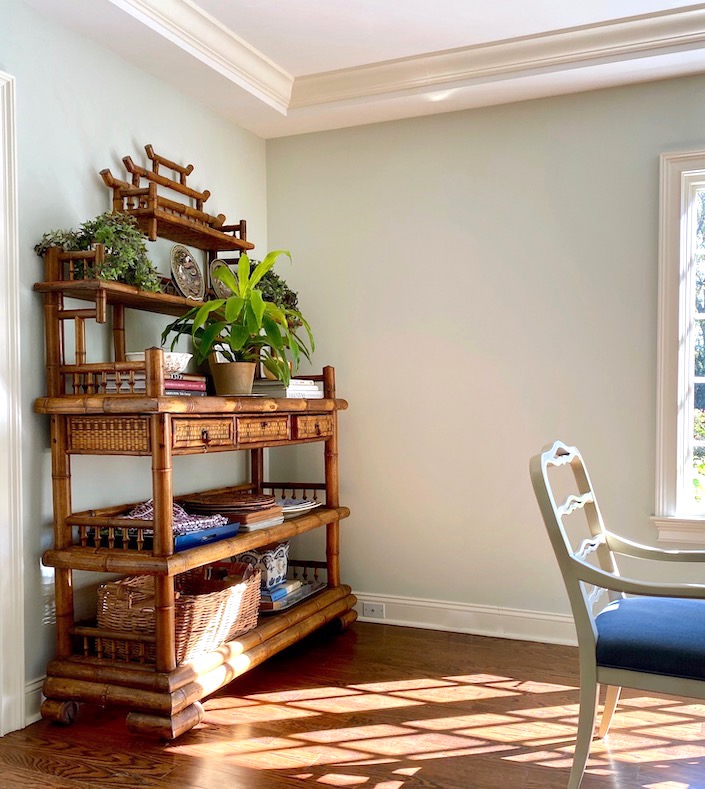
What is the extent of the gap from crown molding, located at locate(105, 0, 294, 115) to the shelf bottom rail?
6.96 ft

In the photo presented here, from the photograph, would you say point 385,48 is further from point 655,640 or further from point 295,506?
point 655,640

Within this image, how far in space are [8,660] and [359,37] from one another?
2563 mm

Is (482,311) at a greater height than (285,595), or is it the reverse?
(482,311)

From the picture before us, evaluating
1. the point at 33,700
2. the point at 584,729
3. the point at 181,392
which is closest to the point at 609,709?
the point at 584,729

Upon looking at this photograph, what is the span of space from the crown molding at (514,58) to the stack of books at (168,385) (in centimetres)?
156

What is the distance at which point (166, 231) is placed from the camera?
10.1 feet

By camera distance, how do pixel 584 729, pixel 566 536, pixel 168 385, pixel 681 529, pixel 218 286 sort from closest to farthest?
pixel 584 729
pixel 566 536
pixel 168 385
pixel 681 529
pixel 218 286

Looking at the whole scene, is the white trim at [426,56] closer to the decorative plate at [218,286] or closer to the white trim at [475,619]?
the decorative plate at [218,286]

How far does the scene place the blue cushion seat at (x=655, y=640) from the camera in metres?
1.88

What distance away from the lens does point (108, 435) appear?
2.49 metres

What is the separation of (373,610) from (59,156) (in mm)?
2356

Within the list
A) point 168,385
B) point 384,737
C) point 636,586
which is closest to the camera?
point 636,586

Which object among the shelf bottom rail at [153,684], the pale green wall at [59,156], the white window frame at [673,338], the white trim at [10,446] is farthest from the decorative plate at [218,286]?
the white window frame at [673,338]

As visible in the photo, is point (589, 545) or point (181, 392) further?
point (181, 392)
